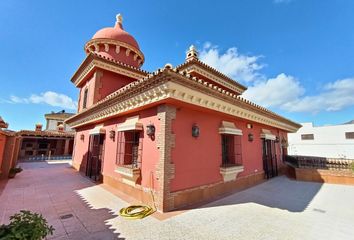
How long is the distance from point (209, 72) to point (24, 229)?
30.0 ft

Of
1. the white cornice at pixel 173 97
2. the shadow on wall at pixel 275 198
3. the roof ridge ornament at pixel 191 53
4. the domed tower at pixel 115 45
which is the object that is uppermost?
the domed tower at pixel 115 45

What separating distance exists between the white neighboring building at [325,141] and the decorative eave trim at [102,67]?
28.8m

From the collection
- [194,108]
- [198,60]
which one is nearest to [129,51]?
[198,60]

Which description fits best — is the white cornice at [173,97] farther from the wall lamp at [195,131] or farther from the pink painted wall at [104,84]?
the pink painted wall at [104,84]

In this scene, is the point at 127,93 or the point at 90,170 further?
the point at 90,170

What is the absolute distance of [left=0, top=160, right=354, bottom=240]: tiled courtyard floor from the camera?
3625mm

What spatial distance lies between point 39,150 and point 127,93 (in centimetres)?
2452

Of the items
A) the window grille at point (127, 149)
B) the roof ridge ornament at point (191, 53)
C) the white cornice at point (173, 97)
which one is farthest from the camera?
the roof ridge ornament at point (191, 53)

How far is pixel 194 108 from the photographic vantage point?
5.70 meters

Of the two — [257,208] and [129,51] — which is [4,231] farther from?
[129,51]

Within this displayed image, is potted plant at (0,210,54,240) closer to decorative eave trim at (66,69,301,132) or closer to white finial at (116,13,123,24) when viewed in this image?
decorative eave trim at (66,69,301,132)

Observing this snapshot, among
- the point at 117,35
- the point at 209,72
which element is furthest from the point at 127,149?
the point at 117,35

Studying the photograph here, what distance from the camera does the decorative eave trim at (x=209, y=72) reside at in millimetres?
8633

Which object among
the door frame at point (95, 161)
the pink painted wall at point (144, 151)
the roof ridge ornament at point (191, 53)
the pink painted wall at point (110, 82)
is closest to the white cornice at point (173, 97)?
the pink painted wall at point (144, 151)
